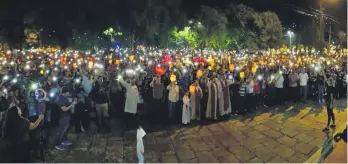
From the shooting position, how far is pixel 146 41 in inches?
1169

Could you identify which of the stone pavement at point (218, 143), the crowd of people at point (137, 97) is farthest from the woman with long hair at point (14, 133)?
the stone pavement at point (218, 143)

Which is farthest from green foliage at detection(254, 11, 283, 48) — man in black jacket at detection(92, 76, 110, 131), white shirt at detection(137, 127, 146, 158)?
white shirt at detection(137, 127, 146, 158)

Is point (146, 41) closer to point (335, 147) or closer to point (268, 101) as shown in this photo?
point (268, 101)

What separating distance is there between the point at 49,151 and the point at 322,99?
11331mm

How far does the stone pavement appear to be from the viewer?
8.45 metres

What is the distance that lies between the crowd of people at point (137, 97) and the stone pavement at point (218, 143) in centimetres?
56

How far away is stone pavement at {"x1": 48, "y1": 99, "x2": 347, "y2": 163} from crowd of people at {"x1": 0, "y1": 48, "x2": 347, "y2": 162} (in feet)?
1.82

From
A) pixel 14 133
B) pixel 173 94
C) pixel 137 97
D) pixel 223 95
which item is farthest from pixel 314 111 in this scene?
pixel 14 133

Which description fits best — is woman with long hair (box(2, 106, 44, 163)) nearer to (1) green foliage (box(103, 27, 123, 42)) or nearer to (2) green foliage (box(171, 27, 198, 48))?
(1) green foliage (box(103, 27, 123, 42))

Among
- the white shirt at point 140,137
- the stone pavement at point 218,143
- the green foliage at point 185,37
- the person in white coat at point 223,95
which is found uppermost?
the green foliage at point 185,37

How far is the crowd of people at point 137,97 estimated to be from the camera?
8.53m

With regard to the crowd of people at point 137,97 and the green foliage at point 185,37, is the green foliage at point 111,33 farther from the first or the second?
the crowd of people at point 137,97

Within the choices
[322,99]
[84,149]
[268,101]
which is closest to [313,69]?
[322,99]

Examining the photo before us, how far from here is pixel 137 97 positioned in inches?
417
